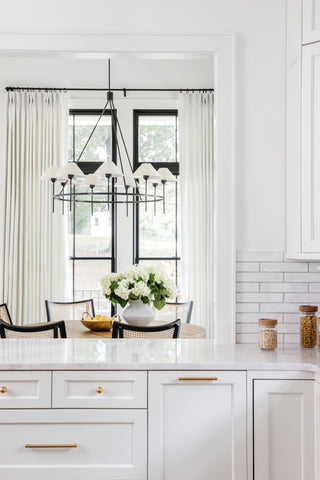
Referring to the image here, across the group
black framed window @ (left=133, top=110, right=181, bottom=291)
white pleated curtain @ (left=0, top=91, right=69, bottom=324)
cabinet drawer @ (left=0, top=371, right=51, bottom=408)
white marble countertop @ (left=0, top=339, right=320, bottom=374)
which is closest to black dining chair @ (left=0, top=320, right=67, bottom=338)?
white marble countertop @ (left=0, top=339, right=320, bottom=374)

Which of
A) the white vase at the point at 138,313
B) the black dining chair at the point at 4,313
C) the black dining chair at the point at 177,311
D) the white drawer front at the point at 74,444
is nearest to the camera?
the white drawer front at the point at 74,444

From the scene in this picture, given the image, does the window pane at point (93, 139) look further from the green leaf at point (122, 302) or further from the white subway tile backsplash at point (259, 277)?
the white subway tile backsplash at point (259, 277)

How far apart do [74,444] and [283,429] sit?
87cm

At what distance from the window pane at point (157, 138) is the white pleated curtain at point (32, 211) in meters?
0.86

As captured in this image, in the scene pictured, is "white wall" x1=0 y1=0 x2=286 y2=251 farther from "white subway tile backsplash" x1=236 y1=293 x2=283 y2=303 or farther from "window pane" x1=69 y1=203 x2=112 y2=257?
"window pane" x1=69 y1=203 x2=112 y2=257

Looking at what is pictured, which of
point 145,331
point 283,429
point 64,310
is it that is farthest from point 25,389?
point 64,310

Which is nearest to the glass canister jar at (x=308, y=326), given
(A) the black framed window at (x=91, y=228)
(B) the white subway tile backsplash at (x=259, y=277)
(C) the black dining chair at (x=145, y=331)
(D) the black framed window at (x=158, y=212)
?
(B) the white subway tile backsplash at (x=259, y=277)

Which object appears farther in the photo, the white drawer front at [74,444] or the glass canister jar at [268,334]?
the glass canister jar at [268,334]

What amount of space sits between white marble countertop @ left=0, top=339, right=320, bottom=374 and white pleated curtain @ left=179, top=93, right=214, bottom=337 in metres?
2.68

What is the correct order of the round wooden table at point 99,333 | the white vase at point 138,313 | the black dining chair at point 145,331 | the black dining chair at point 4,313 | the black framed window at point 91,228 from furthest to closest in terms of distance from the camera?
the black framed window at point 91,228, the black dining chair at point 4,313, the round wooden table at point 99,333, the white vase at point 138,313, the black dining chair at point 145,331

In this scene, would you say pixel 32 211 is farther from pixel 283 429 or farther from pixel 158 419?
pixel 283 429

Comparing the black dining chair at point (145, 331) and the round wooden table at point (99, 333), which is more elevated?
the black dining chair at point (145, 331)

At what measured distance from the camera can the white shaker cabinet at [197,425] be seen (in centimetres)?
206

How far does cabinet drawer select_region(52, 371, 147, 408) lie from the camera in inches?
81.1
